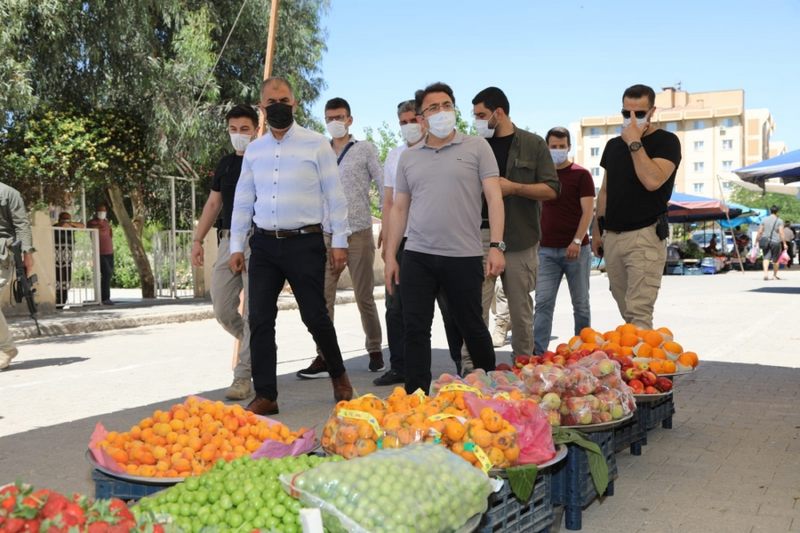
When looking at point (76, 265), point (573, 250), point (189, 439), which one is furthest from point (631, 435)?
point (76, 265)

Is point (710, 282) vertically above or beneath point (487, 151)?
beneath

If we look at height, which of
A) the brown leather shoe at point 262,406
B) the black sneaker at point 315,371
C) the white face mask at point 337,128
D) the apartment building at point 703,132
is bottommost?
the black sneaker at point 315,371

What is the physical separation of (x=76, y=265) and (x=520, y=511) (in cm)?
1512

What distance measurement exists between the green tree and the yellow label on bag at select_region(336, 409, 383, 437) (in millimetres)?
12536

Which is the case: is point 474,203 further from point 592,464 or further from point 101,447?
point 101,447

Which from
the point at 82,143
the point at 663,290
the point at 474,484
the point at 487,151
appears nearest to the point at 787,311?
the point at 663,290

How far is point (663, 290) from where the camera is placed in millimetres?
22359

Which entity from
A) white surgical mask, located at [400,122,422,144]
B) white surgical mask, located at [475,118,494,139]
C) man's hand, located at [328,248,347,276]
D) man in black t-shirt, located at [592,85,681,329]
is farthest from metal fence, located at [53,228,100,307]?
man in black t-shirt, located at [592,85,681,329]

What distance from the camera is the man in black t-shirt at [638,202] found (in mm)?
6219

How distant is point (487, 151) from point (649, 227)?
1.45 metres

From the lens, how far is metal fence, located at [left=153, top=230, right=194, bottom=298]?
65.2ft

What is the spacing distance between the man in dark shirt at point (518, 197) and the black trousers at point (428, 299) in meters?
1.07

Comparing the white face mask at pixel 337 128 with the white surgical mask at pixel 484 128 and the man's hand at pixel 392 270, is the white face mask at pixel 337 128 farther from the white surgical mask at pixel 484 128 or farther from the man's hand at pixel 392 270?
the man's hand at pixel 392 270

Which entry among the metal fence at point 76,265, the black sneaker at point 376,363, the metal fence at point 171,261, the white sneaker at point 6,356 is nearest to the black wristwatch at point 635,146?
the black sneaker at point 376,363
